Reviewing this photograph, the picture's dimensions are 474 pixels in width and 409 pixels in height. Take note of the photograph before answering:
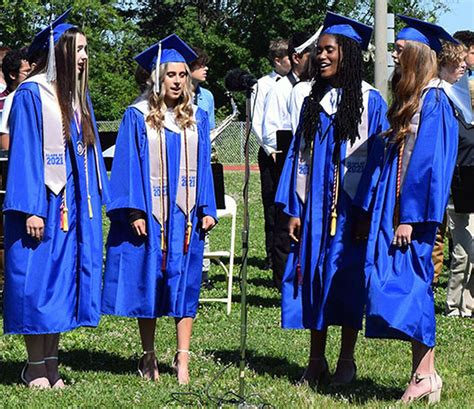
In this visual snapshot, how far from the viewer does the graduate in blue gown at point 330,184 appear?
23.1 feet

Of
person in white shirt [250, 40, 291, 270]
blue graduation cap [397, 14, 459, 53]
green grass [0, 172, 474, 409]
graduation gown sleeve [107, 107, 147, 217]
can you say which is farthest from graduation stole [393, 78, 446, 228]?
person in white shirt [250, 40, 291, 270]

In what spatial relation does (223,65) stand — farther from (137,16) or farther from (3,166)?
(3,166)

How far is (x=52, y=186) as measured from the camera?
6.92 meters

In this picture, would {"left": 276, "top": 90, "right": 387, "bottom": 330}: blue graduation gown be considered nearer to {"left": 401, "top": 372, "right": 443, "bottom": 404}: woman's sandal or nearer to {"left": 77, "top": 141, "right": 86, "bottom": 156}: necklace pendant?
{"left": 401, "top": 372, "right": 443, "bottom": 404}: woman's sandal

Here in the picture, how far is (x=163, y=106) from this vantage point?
292 inches

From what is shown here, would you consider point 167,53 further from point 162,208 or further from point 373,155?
point 373,155

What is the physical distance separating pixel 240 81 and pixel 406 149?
1.13 meters

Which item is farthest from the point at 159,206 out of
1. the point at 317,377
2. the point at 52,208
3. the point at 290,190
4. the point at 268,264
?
the point at 268,264

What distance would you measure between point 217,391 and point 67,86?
6.85 ft

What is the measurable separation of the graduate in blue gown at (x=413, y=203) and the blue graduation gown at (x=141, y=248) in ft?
4.68

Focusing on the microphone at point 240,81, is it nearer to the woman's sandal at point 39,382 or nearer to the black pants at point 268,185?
the woman's sandal at point 39,382

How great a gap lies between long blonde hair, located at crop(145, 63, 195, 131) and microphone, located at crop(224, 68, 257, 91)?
1355 mm

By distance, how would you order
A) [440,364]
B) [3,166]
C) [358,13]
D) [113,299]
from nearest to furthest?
[113,299]
[440,364]
[3,166]
[358,13]

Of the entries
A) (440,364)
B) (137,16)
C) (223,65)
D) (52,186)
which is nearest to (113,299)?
(52,186)
